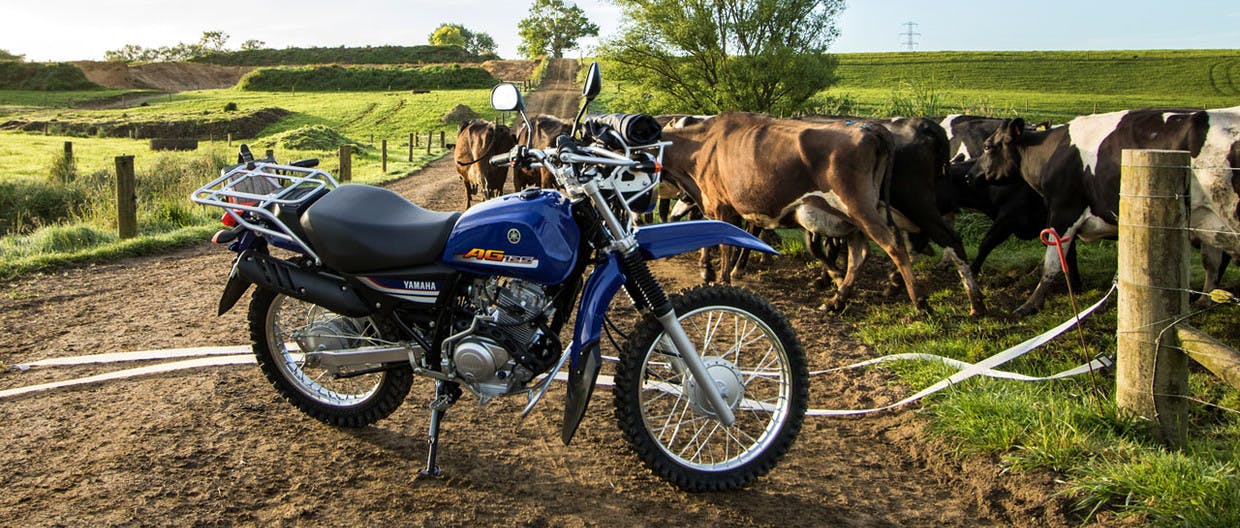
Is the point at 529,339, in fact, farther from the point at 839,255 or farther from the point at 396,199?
the point at 839,255

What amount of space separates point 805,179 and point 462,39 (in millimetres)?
127003

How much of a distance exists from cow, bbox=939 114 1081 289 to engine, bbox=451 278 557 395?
20.4 feet

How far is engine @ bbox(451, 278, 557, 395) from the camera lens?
390 centimetres

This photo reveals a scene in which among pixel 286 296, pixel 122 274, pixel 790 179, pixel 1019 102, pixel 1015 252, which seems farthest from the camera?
pixel 1019 102

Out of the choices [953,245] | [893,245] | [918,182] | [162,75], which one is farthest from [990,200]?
[162,75]

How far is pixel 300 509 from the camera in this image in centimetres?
369

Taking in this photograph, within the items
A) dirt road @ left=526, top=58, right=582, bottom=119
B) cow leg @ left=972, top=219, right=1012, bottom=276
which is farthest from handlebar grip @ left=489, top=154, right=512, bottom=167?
dirt road @ left=526, top=58, right=582, bottom=119

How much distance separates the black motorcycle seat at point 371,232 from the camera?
12.8 feet

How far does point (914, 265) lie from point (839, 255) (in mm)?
967

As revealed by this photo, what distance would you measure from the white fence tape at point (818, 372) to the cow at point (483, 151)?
809cm

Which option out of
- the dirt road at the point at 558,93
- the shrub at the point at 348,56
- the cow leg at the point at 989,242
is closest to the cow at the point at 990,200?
the cow leg at the point at 989,242

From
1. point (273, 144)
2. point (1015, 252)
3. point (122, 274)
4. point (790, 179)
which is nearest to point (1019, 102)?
point (273, 144)

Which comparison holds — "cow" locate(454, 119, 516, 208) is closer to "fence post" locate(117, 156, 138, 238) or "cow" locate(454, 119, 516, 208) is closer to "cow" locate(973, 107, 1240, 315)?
"fence post" locate(117, 156, 138, 238)

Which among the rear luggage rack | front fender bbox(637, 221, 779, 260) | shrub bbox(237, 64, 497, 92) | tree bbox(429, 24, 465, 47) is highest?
tree bbox(429, 24, 465, 47)
